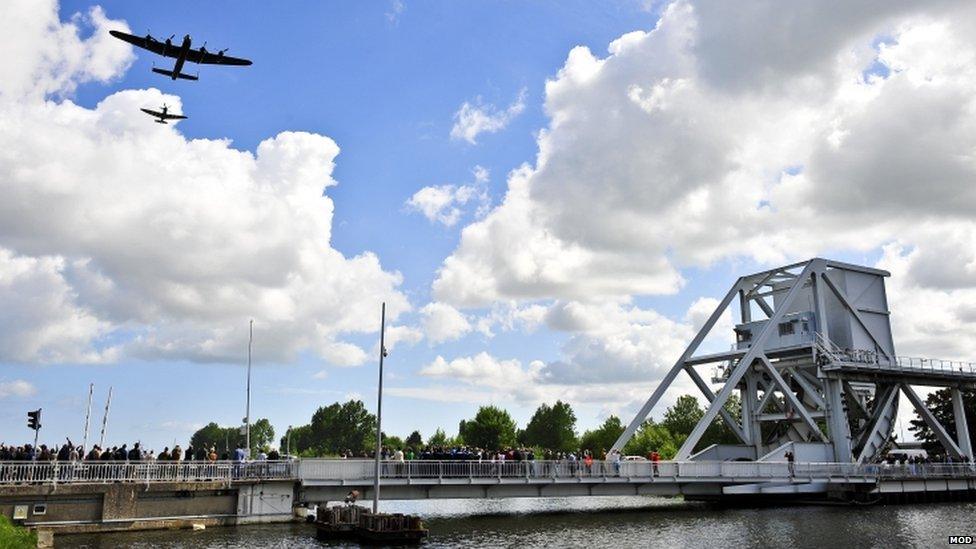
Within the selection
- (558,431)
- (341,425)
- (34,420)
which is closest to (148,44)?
(34,420)

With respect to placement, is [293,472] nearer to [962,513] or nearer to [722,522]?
[722,522]

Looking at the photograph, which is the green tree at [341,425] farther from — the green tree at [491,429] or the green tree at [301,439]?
the green tree at [491,429]

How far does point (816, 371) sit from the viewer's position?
179 feet

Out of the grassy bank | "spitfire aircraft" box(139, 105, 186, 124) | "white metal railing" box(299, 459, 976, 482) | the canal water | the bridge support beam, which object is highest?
"spitfire aircraft" box(139, 105, 186, 124)

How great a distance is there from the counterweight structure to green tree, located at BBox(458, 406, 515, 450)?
60720mm

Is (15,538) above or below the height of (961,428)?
below

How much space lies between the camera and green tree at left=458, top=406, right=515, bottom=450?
115500mm

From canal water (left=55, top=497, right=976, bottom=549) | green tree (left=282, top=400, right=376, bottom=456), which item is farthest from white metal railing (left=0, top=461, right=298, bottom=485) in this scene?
green tree (left=282, top=400, right=376, bottom=456)

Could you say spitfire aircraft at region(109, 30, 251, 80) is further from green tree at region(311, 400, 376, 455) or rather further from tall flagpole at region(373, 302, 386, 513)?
green tree at region(311, 400, 376, 455)

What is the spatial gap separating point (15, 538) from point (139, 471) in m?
10.5

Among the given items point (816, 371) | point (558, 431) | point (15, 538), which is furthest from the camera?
point (558, 431)

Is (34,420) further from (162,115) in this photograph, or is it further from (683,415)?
(683,415)

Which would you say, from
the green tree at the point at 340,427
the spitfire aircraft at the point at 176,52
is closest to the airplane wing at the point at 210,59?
the spitfire aircraft at the point at 176,52

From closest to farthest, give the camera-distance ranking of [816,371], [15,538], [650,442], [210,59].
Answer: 1. [15,538]
2. [210,59]
3. [816,371]
4. [650,442]
